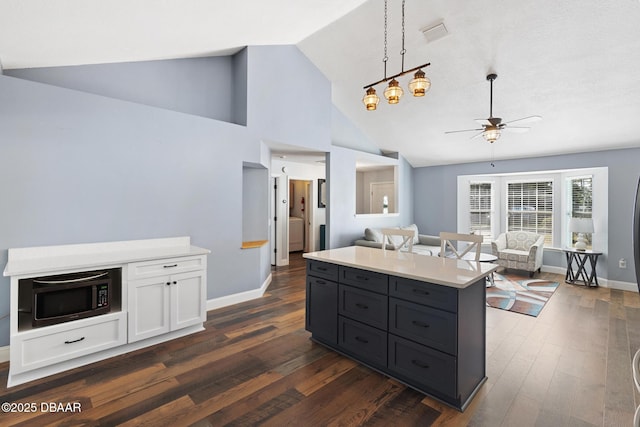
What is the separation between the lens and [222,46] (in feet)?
12.3

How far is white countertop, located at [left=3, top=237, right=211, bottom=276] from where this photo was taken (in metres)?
2.29

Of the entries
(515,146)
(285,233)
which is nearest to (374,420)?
(285,233)

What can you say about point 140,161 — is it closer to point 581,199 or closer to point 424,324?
point 424,324

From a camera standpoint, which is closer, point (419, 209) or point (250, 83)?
point (250, 83)

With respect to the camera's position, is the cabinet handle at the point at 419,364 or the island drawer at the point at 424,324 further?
the cabinet handle at the point at 419,364

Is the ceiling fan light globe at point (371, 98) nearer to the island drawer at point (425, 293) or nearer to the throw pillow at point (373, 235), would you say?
the island drawer at point (425, 293)

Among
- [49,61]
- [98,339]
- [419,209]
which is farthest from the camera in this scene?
[419,209]

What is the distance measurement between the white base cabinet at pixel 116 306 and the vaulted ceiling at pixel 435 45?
1.73 metres

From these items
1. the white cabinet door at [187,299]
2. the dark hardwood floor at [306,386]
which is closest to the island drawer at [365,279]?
the dark hardwood floor at [306,386]

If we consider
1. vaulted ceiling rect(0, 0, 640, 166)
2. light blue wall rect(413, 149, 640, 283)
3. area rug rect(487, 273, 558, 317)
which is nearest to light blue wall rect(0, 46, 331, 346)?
vaulted ceiling rect(0, 0, 640, 166)

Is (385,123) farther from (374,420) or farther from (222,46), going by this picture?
(374,420)

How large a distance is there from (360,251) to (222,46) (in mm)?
3065

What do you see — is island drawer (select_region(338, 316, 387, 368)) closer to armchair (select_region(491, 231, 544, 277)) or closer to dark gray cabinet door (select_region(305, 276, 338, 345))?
dark gray cabinet door (select_region(305, 276, 338, 345))

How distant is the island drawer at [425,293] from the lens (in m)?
1.96
